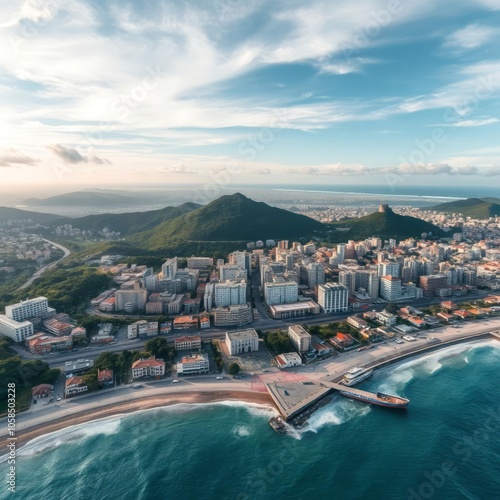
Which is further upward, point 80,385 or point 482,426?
point 80,385

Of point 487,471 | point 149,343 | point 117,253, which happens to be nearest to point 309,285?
point 149,343

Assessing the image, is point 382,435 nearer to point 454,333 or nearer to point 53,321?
point 454,333

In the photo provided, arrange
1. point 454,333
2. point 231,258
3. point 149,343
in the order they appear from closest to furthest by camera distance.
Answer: point 149,343, point 454,333, point 231,258

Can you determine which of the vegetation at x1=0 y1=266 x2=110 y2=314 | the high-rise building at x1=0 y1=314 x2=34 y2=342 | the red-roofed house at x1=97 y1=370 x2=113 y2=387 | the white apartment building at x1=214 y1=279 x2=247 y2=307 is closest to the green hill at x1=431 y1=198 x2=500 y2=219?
the white apartment building at x1=214 y1=279 x2=247 y2=307

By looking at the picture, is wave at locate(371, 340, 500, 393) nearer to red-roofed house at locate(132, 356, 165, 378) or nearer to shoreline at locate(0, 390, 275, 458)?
shoreline at locate(0, 390, 275, 458)

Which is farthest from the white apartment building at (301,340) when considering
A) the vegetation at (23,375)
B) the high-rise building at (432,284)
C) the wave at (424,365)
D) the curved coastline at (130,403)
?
the high-rise building at (432,284)

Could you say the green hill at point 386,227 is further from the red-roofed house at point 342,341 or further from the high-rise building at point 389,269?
the red-roofed house at point 342,341

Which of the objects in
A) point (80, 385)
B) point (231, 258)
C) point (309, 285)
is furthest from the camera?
point (231, 258)
